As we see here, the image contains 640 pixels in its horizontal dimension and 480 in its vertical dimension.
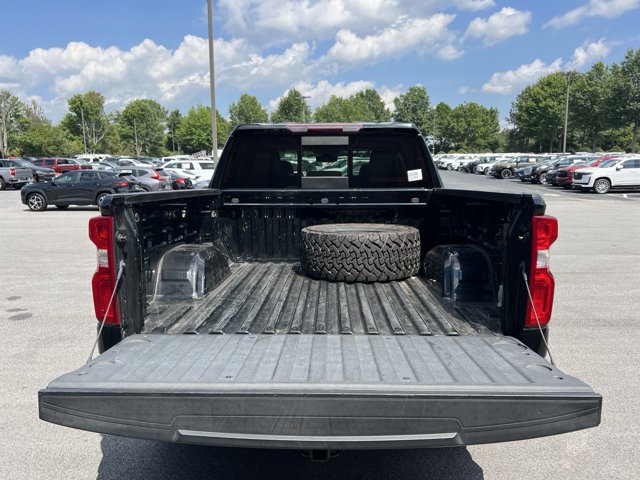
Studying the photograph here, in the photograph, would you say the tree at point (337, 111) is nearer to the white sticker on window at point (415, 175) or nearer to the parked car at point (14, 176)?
the parked car at point (14, 176)

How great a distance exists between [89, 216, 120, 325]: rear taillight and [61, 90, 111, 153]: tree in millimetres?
96152

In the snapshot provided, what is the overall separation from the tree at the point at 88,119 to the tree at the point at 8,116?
853 cm

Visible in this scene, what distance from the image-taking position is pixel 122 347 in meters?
2.55

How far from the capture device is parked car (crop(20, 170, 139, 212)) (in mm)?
19625

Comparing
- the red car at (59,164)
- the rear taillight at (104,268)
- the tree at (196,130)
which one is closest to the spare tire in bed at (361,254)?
the rear taillight at (104,268)

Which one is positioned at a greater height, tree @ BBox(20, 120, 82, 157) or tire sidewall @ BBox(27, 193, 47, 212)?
tree @ BBox(20, 120, 82, 157)

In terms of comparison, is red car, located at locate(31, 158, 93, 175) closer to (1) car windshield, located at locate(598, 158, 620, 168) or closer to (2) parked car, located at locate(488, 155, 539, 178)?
(2) parked car, located at locate(488, 155, 539, 178)

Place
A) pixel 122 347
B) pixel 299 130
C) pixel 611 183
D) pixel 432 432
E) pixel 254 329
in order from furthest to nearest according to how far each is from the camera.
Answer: pixel 611 183, pixel 299 130, pixel 254 329, pixel 122 347, pixel 432 432

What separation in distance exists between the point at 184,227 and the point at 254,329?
4.09 ft

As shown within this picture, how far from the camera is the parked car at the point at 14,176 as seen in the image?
32656mm

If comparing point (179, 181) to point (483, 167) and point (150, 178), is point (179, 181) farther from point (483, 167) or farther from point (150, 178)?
point (483, 167)

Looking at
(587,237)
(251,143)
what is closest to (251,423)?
(251,143)

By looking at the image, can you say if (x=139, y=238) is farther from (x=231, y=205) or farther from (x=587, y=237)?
(x=587, y=237)

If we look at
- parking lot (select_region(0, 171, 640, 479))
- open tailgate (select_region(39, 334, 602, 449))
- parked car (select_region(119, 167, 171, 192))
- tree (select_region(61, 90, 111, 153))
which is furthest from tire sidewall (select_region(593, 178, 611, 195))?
tree (select_region(61, 90, 111, 153))
